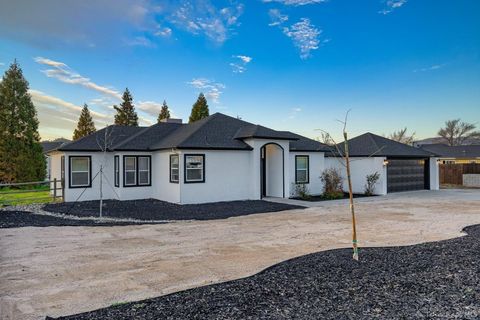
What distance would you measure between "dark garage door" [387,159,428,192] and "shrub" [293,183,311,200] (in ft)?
21.3

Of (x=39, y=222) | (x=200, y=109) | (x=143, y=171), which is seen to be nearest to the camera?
(x=39, y=222)

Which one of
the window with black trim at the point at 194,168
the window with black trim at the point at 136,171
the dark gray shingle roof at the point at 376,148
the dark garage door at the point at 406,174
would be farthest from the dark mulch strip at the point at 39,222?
the dark garage door at the point at 406,174

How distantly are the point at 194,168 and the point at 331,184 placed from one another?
7988mm

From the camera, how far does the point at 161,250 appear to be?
725 centimetres

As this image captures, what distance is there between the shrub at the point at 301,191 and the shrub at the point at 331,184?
3.23 feet

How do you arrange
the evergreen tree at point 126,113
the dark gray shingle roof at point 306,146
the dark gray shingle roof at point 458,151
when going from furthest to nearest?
the dark gray shingle roof at point 458,151 < the evergreen tree at point 126,113 < the dark gray shingle roof at point 306,146

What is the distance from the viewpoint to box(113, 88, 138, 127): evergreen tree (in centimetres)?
3994

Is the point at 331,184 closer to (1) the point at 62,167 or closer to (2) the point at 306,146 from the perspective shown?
(2) the point at 306,146

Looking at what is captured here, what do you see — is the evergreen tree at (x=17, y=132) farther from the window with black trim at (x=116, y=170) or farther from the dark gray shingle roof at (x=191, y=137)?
the window with black trim at (x=116, y=170)

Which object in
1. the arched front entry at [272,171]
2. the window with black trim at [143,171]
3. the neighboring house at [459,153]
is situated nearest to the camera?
the window with black trim at [143,171]

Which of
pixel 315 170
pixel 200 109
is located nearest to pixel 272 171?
pixel 315 170

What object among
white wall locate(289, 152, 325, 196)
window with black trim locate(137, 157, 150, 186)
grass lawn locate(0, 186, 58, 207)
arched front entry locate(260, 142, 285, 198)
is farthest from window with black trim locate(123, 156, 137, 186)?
white wall locate(289, 152, 325, 196)

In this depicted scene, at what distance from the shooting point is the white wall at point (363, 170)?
19.9 m

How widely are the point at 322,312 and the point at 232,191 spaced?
12.4m
